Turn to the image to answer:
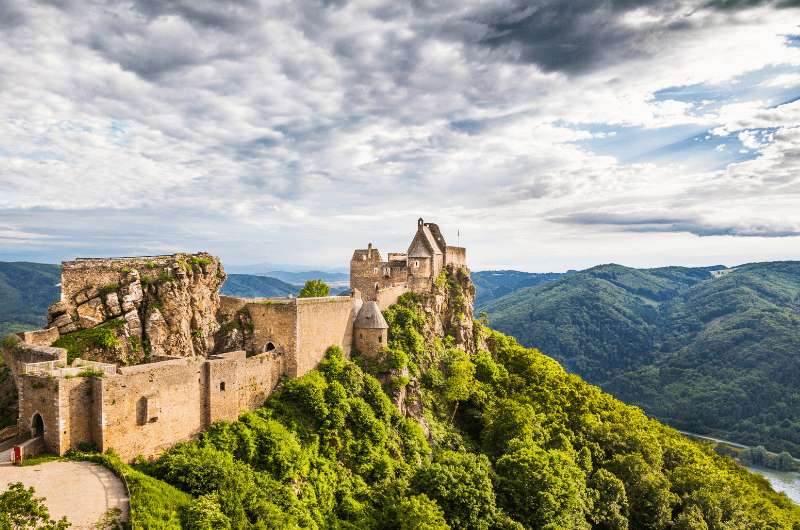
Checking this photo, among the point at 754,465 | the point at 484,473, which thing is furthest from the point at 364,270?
the point at 754,465

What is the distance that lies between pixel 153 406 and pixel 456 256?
5207cm

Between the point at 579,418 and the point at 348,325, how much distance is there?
33.9 m

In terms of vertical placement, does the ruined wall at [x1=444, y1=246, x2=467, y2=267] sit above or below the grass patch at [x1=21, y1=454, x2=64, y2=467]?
above

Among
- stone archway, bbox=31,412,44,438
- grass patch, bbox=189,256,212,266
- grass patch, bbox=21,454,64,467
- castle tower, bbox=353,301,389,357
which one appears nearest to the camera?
grass patch, bbox=21,454,64,467

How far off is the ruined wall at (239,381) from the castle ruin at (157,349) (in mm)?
77

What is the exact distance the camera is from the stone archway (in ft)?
91.2

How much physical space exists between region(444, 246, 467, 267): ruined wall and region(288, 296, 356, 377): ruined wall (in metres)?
25.4

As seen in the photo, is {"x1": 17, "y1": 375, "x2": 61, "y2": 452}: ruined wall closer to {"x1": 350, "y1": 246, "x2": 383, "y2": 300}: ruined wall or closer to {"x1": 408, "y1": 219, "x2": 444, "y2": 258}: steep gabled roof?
{"x1": 350, "y1": 246, "x2": 383, "y2": 300}: ruined wall

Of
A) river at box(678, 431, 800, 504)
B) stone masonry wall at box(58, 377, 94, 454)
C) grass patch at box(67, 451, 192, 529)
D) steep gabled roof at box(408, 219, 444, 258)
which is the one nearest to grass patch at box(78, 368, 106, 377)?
stone masonry wall at box(58, 377, 94, 454)

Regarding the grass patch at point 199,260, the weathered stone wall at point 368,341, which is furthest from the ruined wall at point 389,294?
the grass patch at point 199,260

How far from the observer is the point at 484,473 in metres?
42.1

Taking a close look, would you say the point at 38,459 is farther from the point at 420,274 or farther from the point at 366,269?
the point at 420,274

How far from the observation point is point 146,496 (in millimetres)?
25453

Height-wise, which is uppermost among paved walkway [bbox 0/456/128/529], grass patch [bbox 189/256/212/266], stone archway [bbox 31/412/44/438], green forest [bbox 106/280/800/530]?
grass patch [bbox 189/256/212/266]
